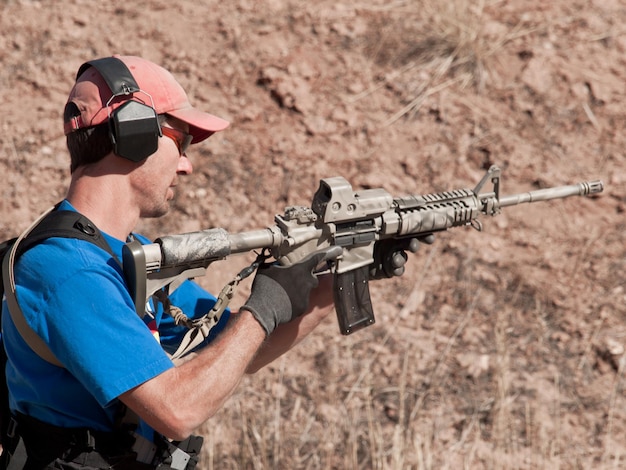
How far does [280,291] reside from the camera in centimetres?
273

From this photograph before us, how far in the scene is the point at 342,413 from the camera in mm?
4645

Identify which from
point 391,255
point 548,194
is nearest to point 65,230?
point 391,255

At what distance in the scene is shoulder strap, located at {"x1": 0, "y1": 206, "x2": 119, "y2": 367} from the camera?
2379 millimetres

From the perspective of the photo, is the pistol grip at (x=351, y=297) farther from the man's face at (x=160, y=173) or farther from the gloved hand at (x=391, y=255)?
the man's face at (x=160, y=173)

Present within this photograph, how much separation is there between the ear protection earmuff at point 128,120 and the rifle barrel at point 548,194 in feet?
5.27

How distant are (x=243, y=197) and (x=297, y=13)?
1819mm

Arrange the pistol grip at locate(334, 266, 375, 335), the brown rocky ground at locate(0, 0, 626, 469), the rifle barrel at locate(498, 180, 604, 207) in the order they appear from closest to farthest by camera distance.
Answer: the pistol grip at locate(334, 266, 375, 335), the rifle barrel at locate(498, 180, 604, 207), the brown rocky ground at locate(0, 0, 626, 469)

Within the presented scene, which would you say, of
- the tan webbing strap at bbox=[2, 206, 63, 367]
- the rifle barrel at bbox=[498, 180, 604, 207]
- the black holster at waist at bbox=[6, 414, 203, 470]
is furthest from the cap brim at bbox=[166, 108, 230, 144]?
the rifle barrel at bbox=[498, 180, 604, 207]

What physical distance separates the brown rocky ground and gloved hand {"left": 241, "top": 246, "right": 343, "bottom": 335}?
151cm

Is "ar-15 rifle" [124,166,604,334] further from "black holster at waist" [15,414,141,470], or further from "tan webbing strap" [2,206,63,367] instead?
"black holster at waist" [15,414,141,470]

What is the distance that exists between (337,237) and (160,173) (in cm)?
70

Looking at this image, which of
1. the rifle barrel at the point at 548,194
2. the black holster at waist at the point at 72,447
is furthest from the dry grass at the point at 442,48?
the black holster at waist at the point at 72,447

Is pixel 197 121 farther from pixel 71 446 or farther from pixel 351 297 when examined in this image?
pixel 71 446

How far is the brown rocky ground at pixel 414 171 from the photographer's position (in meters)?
4.74
